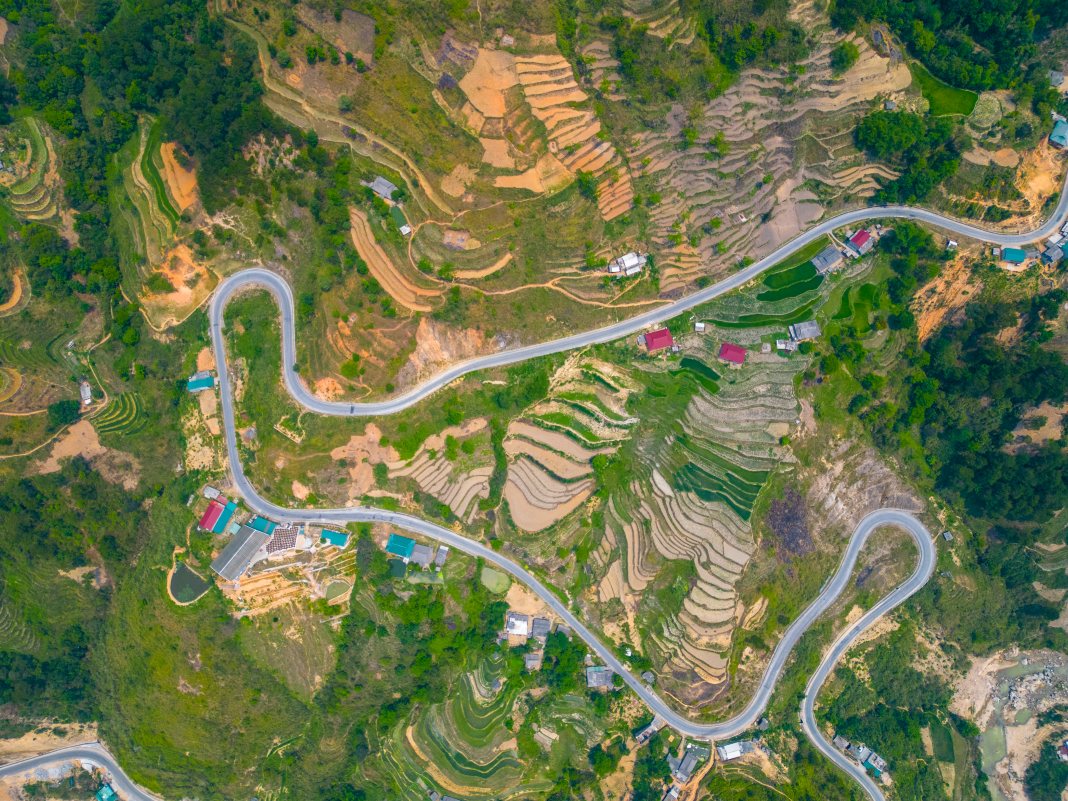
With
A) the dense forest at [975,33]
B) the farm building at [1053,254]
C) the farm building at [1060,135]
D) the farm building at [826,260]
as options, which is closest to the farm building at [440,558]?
the farm building at [826,260]

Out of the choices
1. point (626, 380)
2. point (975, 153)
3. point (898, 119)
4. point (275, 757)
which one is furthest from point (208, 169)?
point (975, 153)

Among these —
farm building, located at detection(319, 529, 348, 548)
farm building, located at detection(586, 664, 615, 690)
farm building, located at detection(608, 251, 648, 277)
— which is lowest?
farm building, located at detection(586, 664, 615, 690)

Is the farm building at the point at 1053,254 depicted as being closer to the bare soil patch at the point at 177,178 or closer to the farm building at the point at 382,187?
the farm building at the point at 382,187

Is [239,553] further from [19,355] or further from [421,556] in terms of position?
[19,355]

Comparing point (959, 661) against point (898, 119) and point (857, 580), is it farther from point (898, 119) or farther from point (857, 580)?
point (898, 119)

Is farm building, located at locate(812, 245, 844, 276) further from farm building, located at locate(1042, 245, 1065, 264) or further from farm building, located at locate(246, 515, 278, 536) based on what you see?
farm building, located at locate(246, 515, 278, 536)

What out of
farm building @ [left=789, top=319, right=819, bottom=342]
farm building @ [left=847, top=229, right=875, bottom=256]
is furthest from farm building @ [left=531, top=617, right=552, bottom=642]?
farm building @ [left=847, top=229, right=875, bottom=256]
